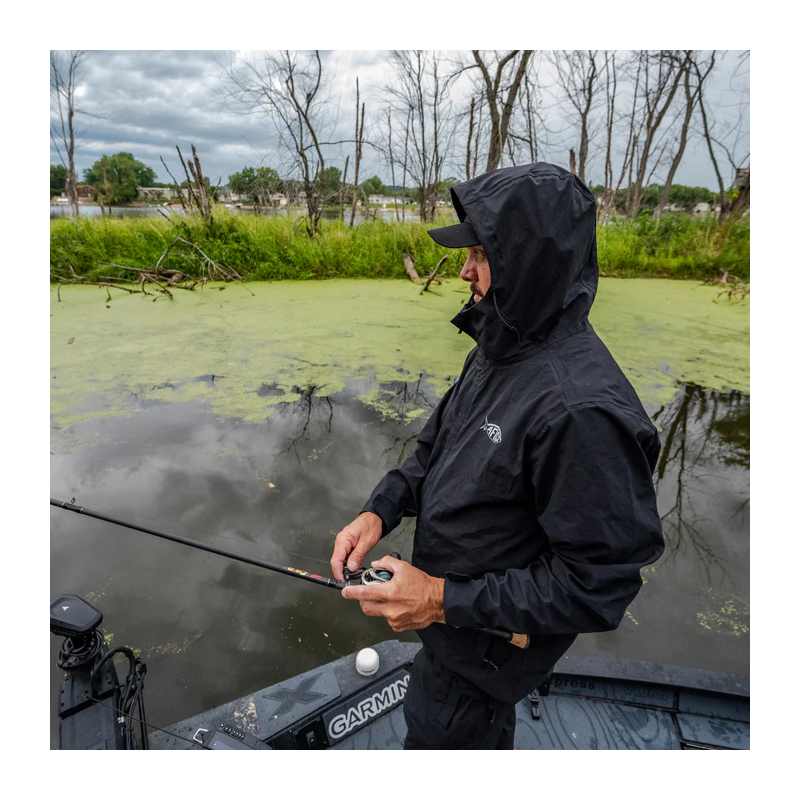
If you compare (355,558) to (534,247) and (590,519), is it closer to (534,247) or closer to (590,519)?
(590,519)

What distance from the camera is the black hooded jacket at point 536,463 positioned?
73cm

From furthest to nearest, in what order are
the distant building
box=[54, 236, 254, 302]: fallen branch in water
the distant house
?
1. the distant building
2. the distant house
3. box=[54, 236, 254, 302]: fallen branch in water

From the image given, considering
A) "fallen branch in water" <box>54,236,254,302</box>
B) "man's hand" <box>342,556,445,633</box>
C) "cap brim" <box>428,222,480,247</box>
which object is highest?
"fallen branch in water" <box>54,236,254,302</box>

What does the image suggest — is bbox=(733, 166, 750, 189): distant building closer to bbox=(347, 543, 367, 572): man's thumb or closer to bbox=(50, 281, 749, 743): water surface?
bbox=(50, 281, 749, 743): water surface

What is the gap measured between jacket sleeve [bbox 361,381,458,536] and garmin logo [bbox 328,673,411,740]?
2.12 ft

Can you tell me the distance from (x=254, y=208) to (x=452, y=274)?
442 cm

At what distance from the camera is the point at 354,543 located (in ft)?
3.74

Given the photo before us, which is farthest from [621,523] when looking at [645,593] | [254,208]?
[254,208]

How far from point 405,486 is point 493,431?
0.40 metres

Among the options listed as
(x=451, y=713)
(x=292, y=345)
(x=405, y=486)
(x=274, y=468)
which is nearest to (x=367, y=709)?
(x=451, y=713)

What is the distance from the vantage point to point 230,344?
4.57 metres

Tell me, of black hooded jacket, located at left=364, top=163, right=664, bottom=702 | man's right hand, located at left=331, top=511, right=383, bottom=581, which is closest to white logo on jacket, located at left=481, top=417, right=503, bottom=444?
black hooded jacket, located at left=364, top=163, right=664, bottom=702

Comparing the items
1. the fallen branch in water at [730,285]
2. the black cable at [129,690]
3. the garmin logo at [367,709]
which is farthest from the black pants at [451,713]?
the fallen branch in water at [730,285]

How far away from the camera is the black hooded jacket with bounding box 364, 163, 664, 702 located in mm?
732
